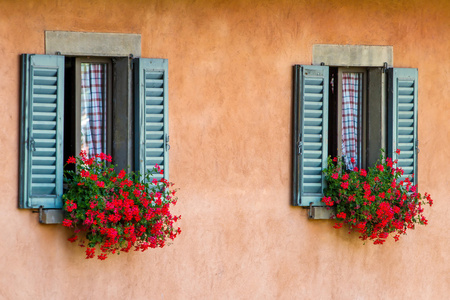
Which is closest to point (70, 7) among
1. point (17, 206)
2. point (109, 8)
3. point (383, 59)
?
point (109, 8)

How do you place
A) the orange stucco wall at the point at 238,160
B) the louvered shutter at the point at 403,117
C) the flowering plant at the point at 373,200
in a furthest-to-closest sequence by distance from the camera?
the louvered shutter at the point at 403,117
the flowering plant at the point at 373,200
the orange stucco wall at the point at 238,160

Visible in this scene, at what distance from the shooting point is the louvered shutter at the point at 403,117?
863 centimetres

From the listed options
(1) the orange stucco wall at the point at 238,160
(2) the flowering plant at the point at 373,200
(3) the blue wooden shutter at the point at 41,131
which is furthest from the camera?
(2) the flowering plant at the point at 373,200

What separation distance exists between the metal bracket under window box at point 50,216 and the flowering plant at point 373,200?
242 cm

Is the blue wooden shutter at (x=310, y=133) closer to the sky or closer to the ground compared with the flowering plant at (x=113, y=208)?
closer to the sky

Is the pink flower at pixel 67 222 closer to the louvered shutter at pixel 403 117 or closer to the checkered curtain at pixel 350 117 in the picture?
the checkered curtain at pixel 350 117

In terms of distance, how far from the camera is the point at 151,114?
7832 millimetres

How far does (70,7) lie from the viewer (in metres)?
7.66

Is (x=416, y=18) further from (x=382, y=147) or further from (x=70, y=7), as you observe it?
(x=70, y=7)

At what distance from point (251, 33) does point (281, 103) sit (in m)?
0.70

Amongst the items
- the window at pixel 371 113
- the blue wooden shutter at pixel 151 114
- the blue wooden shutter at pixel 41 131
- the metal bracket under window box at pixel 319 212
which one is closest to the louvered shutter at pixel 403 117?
the window at pixel 371 113

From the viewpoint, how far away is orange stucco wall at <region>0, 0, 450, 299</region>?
24.8 ft

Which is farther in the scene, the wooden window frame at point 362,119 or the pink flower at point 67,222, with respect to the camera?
the wooden window frame at point 362,119

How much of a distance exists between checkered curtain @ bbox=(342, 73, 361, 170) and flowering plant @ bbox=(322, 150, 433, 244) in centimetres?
17
